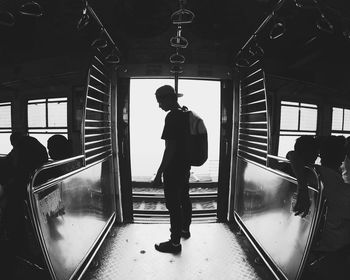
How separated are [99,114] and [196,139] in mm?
1462

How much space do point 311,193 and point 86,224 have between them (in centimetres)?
208

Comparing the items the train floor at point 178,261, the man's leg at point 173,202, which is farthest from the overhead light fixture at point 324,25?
the man's leg at point 173,202

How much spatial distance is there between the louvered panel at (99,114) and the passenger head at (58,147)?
0.51m

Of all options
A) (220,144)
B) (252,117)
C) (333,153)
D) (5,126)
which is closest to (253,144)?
(252,117)

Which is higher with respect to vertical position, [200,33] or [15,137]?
[200,33]

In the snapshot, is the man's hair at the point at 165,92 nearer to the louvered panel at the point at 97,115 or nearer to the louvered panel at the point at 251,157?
the louvered panel at the point at 97,115

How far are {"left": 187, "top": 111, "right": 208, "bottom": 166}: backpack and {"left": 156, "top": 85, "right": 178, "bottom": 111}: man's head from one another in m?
0.21

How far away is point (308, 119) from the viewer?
2.35 meters

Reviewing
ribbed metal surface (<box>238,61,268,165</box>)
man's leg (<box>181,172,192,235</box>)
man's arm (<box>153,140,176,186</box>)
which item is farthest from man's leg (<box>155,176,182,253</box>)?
ribbed metal surface (<box>238,61,268,165</box>)

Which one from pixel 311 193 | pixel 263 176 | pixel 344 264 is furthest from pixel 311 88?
pixel 344 264

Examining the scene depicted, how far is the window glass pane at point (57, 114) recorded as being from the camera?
2166 millimetres

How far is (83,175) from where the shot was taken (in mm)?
2311

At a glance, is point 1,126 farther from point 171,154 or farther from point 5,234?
point 171,154

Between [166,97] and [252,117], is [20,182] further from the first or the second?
[252,117]
